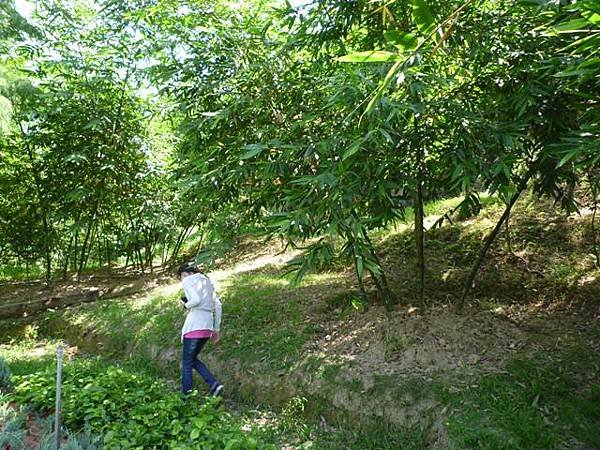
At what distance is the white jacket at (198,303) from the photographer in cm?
318

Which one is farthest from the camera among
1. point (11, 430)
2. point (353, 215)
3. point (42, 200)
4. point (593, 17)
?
point (42, 200)

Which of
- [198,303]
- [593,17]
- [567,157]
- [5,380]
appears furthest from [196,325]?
[593,17]

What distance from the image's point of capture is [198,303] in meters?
3.18

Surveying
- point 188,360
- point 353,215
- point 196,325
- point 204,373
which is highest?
point 353,215

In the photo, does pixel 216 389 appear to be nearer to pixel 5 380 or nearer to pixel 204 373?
pixel 204 373

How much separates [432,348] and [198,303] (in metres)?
1.69

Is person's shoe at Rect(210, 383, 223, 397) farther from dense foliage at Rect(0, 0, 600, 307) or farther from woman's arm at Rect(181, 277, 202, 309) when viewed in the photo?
dense foliage at Rect(0, 0, 600, 307)

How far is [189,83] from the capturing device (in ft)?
10.2

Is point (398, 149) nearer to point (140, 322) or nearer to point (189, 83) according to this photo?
point (189, 83)

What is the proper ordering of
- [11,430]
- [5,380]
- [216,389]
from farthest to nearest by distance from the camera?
1. [216,389]
2. [5,380]
3. [11,430]

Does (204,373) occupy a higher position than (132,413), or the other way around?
(132,413)

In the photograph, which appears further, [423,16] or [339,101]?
[339,101]

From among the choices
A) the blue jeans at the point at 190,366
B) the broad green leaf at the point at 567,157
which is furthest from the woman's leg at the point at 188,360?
the broad green leaf at the point at 567,157

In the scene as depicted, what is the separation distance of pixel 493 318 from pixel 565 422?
926mm
